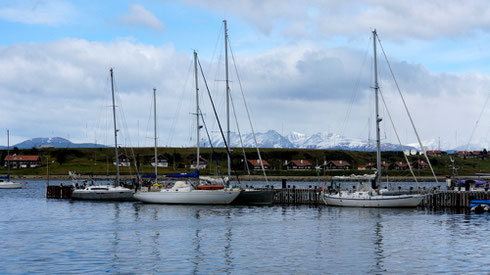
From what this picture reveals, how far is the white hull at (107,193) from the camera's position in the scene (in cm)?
8412

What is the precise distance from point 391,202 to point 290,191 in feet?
53.3

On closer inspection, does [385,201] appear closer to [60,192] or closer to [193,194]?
[193,194]

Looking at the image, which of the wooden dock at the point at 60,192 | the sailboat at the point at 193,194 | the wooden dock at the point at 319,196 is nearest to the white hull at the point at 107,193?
the wooden dock at the point at 60,192

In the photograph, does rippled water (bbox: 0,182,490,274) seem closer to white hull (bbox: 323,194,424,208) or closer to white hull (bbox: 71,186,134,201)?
white hull (bbox: 323,194,424,208)

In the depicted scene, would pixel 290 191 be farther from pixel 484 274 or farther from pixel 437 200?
pixel 484 274

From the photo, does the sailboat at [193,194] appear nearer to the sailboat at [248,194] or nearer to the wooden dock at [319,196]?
the sailboat at [248,194]

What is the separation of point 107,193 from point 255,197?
24.6m

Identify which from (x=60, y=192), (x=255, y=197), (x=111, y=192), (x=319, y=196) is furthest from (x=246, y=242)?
(x=60, y=192)

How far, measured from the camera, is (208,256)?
112 feet

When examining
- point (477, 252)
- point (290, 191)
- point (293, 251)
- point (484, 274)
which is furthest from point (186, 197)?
point (484, 274)

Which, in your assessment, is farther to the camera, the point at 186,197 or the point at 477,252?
the point at 186,197

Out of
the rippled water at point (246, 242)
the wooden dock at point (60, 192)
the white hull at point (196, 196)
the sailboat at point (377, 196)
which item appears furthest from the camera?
the wooden dock at point (60, 192)

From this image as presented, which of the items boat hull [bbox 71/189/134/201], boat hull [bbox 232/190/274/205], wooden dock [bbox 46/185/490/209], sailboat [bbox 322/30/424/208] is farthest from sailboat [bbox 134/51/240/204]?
sailboat [bbox 322/30/424/208]

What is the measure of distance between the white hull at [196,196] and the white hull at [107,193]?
40.8ft
